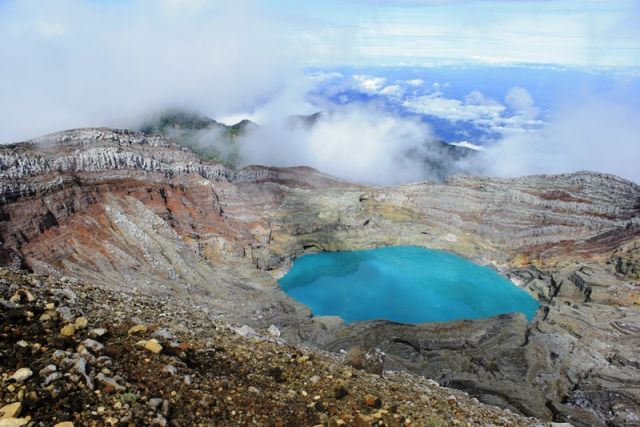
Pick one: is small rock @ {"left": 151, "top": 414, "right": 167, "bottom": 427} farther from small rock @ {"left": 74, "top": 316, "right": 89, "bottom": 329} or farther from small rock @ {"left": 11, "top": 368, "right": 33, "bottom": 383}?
small rock @ {"left": 74, "top": 316, "right": 89, "bottom": 329}

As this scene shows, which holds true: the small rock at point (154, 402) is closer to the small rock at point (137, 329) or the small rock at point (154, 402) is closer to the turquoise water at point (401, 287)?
the small rock at point (137, 329)

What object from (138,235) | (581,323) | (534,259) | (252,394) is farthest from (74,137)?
(534,259)

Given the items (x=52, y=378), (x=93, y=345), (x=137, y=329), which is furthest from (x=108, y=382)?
(x=137, y=329)

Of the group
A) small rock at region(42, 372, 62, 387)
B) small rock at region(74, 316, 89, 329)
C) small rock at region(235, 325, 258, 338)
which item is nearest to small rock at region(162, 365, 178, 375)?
small rock at region(42, 372, 62, 387)

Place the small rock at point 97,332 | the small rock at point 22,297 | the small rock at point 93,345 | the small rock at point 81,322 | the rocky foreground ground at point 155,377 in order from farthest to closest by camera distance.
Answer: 1. the small rock at point 22,297
2. the small rock at point 81,322
3. the small rock at point 97,332
4. the small rock at point 93,345
5. the rocky foreground ground at point 155,377

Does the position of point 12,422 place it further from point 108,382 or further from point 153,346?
point 153,346

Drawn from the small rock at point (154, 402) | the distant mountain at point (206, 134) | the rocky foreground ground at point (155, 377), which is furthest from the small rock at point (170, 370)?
the distant mountain at point (206, 134)
